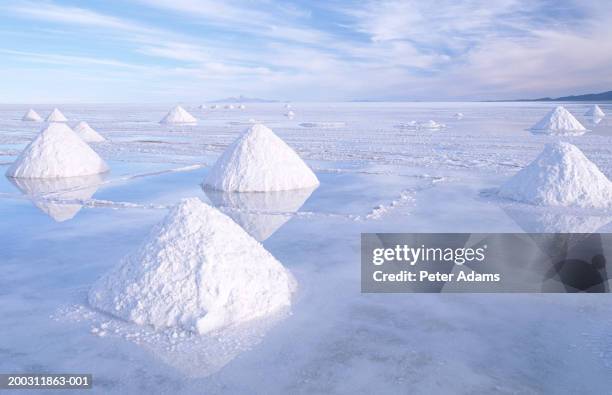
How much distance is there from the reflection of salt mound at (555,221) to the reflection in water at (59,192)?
6.74 m

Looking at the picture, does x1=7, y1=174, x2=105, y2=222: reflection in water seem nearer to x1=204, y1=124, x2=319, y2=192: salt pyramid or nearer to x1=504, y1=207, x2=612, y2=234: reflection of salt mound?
x1=204, y1=124, x2=319, y2=192: salt pyramid

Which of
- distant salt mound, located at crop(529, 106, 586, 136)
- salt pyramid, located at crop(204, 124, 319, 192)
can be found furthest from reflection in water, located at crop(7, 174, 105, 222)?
distant salt mound, located at crop(529, 106, 586, 136)

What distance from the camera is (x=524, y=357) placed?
3400 millimetres

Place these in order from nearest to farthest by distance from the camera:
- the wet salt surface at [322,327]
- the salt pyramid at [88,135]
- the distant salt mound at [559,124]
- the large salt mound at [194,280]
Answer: the wet salt surface at [322,327], the large salt mound at [194,280], the salt pyramid at [88,135], the distant salt mound at [559,124]

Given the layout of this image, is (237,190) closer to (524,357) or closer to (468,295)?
(468,295)

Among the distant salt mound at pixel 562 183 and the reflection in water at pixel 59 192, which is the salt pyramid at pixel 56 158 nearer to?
the reflection in water at pixel 59 192

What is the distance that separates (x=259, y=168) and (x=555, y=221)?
5.29 m

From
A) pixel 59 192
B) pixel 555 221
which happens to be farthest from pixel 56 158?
pixel 555 221

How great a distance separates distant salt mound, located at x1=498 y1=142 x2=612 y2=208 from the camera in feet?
25.9

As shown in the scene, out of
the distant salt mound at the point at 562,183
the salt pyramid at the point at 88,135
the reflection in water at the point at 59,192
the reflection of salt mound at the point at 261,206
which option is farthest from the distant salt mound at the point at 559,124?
the reflection in water at the point at 59,192

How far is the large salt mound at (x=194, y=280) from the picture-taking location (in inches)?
154

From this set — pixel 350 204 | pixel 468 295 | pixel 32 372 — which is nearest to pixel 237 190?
pixel 350 204

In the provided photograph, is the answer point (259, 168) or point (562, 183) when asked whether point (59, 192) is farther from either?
point (562, 183)

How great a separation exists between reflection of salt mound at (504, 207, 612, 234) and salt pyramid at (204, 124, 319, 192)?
409 centimetres
